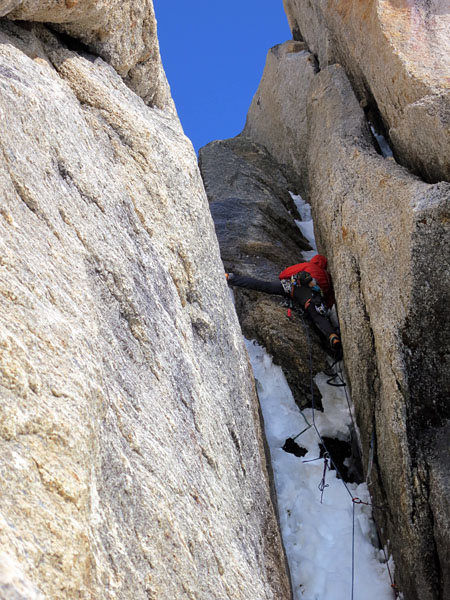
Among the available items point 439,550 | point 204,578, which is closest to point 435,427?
point 439,550

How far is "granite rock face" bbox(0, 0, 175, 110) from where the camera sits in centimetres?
750

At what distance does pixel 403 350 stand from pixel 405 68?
601 cm

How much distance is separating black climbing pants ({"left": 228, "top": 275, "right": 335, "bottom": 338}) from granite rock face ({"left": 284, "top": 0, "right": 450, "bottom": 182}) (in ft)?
10.8

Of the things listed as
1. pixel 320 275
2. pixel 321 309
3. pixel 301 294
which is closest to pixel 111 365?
pixel 321 309

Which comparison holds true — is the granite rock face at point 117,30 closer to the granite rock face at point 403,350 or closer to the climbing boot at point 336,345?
the granite rock face at point 403,350

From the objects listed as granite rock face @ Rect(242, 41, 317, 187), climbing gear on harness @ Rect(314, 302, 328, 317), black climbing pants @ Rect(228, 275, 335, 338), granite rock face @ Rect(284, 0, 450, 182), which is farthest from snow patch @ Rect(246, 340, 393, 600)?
granite rock face @ Rect(242, 41, 317, 187)

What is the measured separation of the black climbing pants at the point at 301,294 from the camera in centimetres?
1211

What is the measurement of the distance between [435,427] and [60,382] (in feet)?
20.4

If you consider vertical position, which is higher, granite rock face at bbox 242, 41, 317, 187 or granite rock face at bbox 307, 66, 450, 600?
granite rock face at bbox 242, 41, 317, 187

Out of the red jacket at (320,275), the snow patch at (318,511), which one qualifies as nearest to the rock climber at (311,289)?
the red jacket at (320,275)

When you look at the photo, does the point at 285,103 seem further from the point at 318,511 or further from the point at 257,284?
the point at 318,511

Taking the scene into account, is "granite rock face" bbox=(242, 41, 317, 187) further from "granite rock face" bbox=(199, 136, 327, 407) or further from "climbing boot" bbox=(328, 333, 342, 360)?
"climbing boot" bbox=(328, 333, 342, 360)

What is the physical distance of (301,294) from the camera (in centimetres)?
1261

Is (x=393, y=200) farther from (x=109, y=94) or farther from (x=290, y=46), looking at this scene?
(x=290, y=46)
